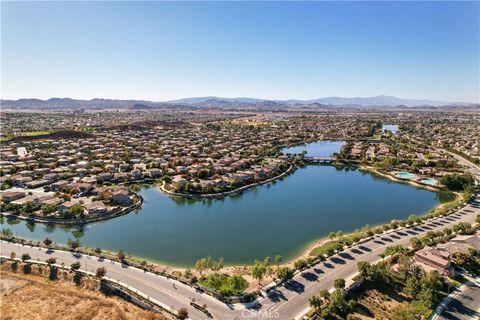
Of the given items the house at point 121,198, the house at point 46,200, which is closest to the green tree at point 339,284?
the house at point 121,198

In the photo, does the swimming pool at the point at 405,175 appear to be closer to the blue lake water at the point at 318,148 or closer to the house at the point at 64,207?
the blue lake water at the point at 318,148

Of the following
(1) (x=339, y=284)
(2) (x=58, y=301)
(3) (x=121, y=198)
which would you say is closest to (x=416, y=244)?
(1) (x=339, y=284)

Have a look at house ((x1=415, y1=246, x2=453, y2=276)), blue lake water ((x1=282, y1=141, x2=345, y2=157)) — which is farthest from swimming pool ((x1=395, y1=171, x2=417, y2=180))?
house ((x1=415, y1=246, x2=453, y2=276))

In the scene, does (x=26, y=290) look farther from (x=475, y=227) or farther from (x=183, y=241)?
(x=475, y=227)

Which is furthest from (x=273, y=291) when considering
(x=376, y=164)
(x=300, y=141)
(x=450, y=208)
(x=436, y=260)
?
(x=300, y=141)

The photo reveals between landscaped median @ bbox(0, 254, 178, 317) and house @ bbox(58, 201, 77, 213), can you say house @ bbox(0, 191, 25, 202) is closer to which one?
house @ bbox(58, 201, 77, 213)
